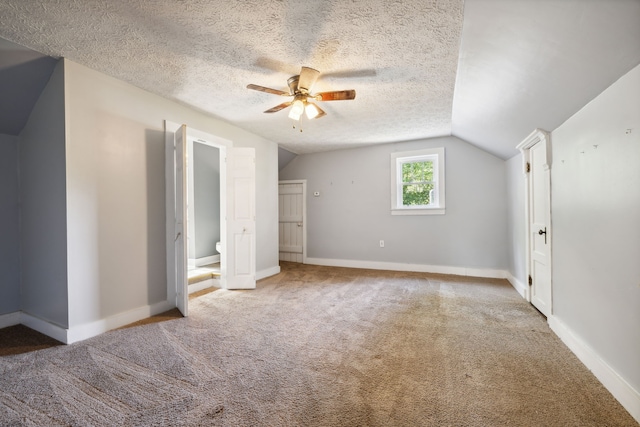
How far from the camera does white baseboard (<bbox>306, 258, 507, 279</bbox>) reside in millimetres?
4906

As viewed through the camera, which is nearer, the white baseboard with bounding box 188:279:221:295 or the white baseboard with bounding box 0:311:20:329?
the white baseboard with bounding box 0:311:20:329

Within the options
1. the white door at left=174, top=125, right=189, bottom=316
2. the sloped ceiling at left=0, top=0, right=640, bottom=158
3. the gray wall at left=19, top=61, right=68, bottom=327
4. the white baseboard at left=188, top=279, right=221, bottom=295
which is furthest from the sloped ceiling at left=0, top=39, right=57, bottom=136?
the white baseboard at left=188, top=279, right=221, bottom=295

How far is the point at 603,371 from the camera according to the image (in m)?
1.92

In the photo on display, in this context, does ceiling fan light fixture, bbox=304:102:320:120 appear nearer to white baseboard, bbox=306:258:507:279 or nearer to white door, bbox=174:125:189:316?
white door, bbox=174:125:189:316

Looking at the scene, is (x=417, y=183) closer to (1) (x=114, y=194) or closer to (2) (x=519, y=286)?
(2) (x=519, y=286)

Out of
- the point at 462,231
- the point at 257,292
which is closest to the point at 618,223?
the point at 462,231

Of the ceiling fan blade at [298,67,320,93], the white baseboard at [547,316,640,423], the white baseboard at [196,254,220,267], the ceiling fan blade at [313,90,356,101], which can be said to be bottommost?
the white baseboard at [547,316,640,423]

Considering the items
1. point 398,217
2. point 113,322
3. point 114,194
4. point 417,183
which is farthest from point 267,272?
point 417,183

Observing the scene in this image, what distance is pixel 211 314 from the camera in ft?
10.8

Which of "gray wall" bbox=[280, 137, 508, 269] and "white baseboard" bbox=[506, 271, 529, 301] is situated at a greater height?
"gray wall" bbox=[280, 137, 508, 269]

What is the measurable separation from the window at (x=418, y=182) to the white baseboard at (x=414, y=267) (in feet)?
3.34

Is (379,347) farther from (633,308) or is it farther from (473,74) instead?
(473,74)

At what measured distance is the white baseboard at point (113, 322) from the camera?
2613mm

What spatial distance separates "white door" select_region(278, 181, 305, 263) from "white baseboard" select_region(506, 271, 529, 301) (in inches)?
156
